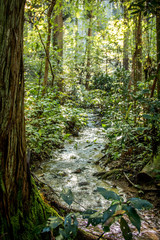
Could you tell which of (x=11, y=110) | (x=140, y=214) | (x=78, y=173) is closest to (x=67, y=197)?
(x=11, y=110)

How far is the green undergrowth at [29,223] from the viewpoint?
3.95 feet

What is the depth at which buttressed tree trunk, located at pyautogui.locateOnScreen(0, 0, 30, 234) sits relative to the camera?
114cm

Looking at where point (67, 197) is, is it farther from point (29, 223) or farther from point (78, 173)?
point (78, 173)

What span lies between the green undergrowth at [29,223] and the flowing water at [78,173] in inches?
35.5

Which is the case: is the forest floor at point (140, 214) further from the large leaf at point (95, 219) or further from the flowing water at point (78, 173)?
the large leaf at point (95, 219)

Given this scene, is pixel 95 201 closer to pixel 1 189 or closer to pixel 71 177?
pixel 71 177

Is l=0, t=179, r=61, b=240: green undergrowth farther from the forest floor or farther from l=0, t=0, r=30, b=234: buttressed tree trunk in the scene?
the forest floor

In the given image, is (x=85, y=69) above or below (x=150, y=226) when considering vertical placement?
above

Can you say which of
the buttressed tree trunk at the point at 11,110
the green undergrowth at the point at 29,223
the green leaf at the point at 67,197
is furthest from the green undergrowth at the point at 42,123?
the green leaf at the point at 67,197

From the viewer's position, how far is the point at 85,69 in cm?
1355

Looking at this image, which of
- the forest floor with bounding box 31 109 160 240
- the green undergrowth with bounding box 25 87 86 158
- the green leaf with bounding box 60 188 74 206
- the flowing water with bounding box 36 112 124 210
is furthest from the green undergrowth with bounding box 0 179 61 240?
the green undergrowth with bounding box 25 87 86 158

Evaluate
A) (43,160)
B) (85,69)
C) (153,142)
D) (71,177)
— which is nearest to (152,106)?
(153,142)

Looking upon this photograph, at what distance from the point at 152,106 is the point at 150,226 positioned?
5.36ft

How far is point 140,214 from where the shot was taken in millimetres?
2365
